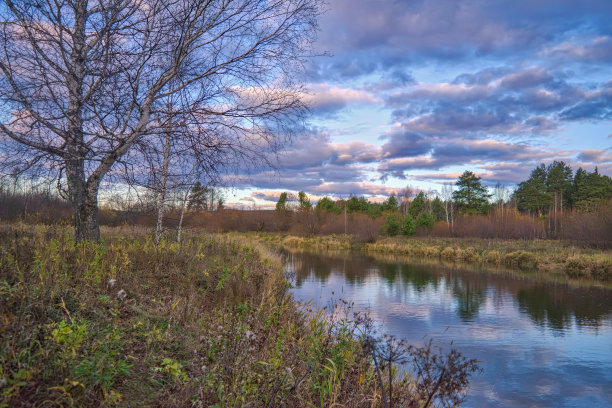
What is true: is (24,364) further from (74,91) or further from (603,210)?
(603,210)

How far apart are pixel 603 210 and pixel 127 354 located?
→ 32.3m

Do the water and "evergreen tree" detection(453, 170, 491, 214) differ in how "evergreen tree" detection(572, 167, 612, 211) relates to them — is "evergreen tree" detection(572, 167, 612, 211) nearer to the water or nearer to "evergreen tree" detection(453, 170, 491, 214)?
"evergreen tree" detection(453, 170, 491, 214)

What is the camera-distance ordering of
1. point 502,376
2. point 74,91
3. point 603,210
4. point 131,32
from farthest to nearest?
point 603,210 → point 502,376 → point 131,32 → point 74,91

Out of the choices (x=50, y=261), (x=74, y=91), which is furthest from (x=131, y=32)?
(x=50, y=261)

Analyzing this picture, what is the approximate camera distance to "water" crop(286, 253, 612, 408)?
282 inches

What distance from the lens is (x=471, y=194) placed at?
198ft

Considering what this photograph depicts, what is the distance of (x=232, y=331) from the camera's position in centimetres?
465

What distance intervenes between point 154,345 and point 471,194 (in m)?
63.1

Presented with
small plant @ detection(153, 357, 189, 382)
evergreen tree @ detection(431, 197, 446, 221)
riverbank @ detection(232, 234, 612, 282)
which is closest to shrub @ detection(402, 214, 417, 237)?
riverbank @ detection(232, 234, 612, 282)

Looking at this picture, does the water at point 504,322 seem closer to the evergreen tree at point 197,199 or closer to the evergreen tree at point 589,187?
the evergreen tree at point 197,199

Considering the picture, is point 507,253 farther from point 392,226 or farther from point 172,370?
point 172,370

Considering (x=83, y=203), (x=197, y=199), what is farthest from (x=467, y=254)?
(x=83, y=203)

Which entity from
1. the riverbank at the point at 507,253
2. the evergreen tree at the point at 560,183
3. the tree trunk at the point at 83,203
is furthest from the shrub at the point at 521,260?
the evergreen tree at the point at 560,183

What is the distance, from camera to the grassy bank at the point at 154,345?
283 cm
